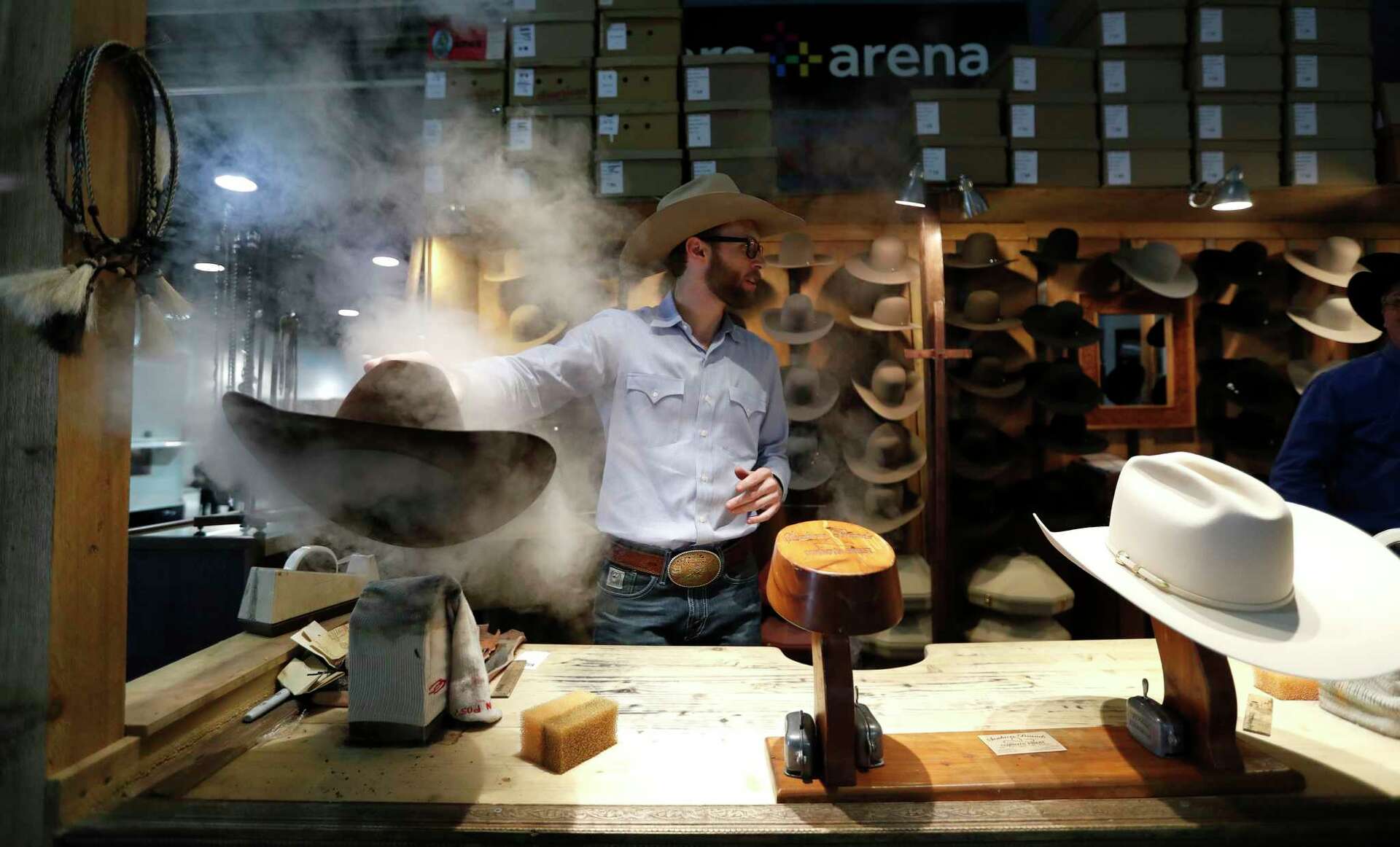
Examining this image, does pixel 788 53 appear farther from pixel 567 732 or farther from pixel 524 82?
pixel 567 732

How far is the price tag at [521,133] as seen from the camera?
3168 millimetres

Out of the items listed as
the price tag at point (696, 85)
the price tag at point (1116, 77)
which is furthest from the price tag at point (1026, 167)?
the price tag at point (696, 85)

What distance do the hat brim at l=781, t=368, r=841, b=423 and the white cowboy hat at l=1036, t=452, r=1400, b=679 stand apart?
208 centimetres

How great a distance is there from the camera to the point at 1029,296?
3609 mm

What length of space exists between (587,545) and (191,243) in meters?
1.81

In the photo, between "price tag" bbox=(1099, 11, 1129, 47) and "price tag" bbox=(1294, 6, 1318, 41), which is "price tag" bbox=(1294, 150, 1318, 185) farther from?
"price tag" bbox=(1099, 11, 1129, 47)

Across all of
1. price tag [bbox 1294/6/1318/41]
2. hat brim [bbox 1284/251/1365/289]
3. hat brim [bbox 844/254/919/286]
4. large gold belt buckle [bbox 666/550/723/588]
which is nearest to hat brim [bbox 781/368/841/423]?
hat brim [bbox 844/254/919/286]

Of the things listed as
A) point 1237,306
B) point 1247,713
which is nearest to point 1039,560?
point 1237,306

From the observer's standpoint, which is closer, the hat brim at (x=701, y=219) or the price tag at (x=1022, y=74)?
the hat brim at (x=701, y=219)

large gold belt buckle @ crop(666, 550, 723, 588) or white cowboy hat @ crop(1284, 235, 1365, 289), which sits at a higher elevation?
white cowboy hat @ crop(1284, 235, 1365, 289)

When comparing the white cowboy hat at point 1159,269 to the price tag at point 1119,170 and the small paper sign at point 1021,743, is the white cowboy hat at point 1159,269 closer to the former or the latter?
the price tag at point 1119,170

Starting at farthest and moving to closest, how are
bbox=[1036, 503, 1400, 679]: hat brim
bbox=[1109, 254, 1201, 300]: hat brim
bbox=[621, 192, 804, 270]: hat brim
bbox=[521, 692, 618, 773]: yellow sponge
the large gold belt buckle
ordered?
bbox=[1109, 254, 1201, 300]: hat brim < bbox=[621, 192, 804, 270]: hat brim < the large gold belt buckle < bbox=[521, 692, 618, 773]: yellow sponge < bbox=[1036, 503, 1400, 679]: hat brim

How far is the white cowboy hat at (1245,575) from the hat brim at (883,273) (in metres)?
2.28

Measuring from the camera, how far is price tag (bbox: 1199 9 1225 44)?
10.4ft
